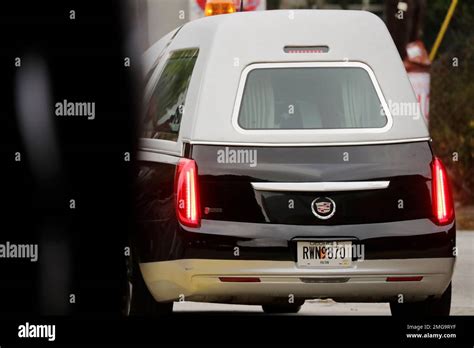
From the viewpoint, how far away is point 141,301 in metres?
9.15

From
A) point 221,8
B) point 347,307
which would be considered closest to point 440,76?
point 347,307

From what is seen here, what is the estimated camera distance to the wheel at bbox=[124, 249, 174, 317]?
359 inches

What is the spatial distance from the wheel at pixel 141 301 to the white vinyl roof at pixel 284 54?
0.90m

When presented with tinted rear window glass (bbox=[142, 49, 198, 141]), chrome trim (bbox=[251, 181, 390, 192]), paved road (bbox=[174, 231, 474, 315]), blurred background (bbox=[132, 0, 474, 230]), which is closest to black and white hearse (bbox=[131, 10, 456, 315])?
chrome trim (bbox=[251, 181, 390, 192])

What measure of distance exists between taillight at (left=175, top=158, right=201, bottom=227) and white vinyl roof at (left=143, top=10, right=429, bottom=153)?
0.20 meters

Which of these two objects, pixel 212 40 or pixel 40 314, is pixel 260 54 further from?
pixel 40 314

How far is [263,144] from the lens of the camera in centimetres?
841

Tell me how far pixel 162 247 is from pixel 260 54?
1236mm

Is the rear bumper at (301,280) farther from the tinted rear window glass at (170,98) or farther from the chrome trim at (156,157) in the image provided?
the tinted rear window glass at (170,98)

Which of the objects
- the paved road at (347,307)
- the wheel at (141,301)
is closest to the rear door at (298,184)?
the wheel at (141,301)

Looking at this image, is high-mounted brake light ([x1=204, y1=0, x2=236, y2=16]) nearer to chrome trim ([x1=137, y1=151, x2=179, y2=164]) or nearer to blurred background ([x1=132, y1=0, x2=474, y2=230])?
chrome trim ([x1=137, y1=151, x2=179, y2=164])

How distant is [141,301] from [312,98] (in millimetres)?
1596

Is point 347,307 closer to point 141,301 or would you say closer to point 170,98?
point 141,301

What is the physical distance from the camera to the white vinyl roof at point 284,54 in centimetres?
858
